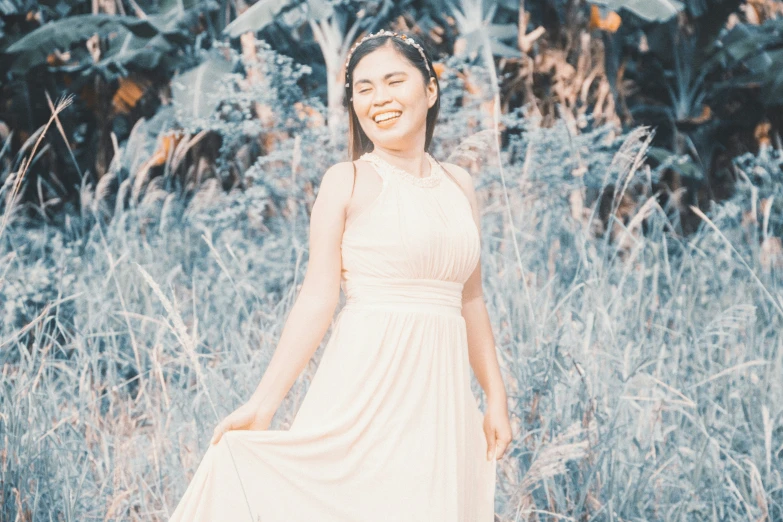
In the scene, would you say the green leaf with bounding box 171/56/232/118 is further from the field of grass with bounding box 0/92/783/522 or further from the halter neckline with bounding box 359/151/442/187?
the halter neckline with bounding box 359/151/442/187

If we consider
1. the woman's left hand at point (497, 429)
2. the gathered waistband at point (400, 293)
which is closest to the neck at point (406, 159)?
the gathered waistband at point (400, 293)

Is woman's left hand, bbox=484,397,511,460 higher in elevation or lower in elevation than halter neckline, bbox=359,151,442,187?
lower

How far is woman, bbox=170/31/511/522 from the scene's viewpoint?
1615 millimetres

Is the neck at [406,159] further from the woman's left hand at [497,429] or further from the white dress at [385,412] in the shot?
the woman's left hand at [497,429]

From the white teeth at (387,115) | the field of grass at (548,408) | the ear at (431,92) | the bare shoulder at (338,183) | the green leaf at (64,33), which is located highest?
the green leaf at (64,33)

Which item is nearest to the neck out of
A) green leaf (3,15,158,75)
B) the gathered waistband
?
the gathered waistband

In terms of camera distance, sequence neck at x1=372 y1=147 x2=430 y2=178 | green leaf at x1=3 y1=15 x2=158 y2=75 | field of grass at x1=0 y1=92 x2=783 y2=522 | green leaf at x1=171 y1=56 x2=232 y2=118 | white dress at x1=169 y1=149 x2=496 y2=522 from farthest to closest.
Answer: green leaf at x1=3 y1=15 x2=158 y2=75 < green leaf at x1=171 y1=56 x2=232 y2=118 < field of grass at x1=0 y1=92 x2=783 y2=522 < neck at x1=372 y1=147 x2=430 y2=178 < white dress at x1=169 y1=149 x2=496 y2=522

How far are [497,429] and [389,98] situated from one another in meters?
0.73

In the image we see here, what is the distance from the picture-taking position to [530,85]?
19.6 feet

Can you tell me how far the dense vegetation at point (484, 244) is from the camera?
258 cm

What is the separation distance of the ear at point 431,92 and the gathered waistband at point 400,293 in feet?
1.45

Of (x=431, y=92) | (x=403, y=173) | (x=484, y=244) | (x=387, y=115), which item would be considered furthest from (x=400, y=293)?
(x=484, y=244)

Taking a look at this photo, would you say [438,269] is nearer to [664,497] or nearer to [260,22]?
[664,497]

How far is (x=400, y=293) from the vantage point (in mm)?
1767
